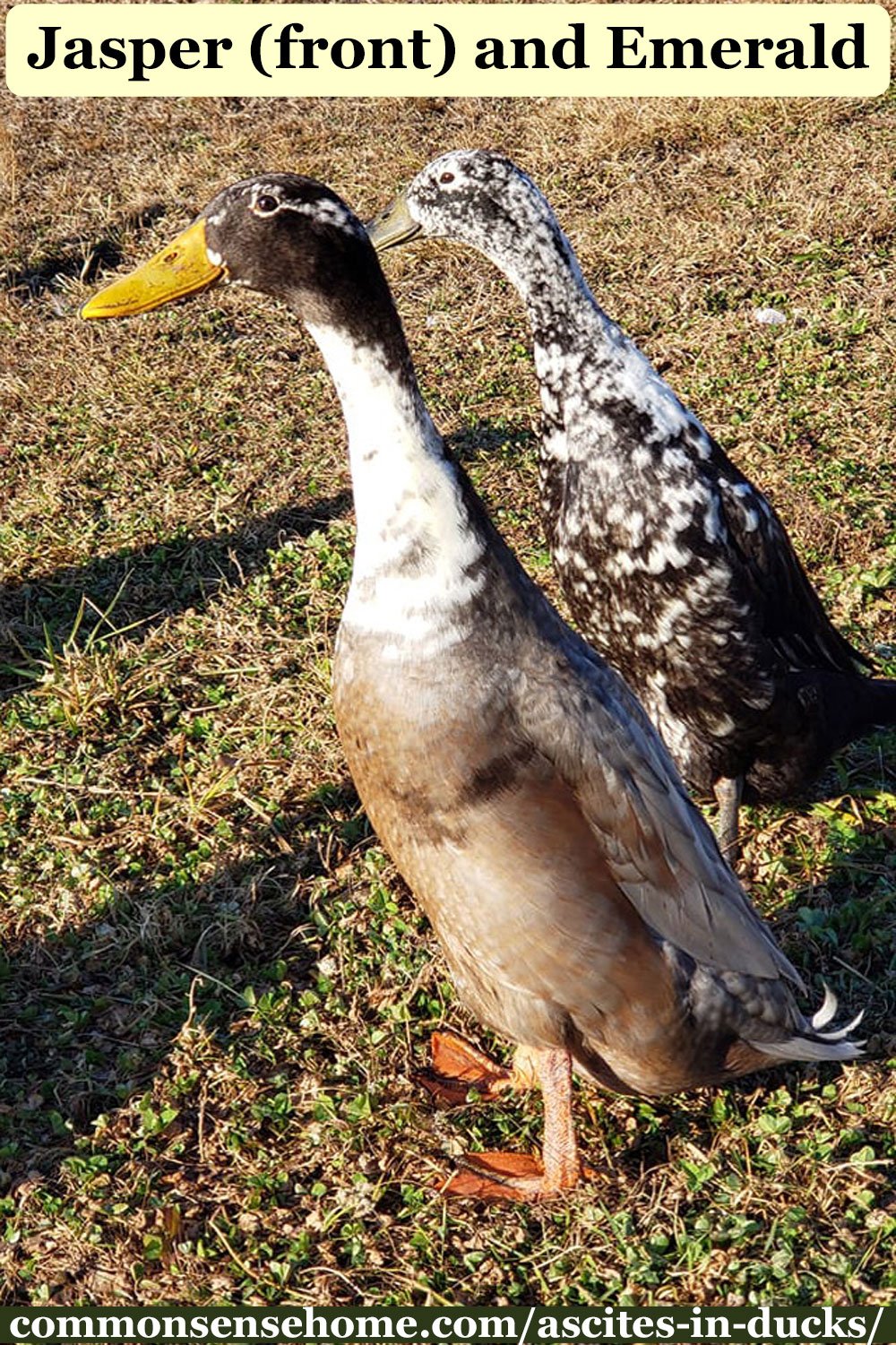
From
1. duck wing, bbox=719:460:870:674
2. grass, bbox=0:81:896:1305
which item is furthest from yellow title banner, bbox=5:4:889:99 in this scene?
duck wing, bbox=719:460:870:674

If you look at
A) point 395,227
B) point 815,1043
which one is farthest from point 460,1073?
point 395,227

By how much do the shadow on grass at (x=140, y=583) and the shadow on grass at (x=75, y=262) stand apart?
2.63 metres

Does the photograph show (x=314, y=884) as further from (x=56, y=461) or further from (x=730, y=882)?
(x=56, y=461)

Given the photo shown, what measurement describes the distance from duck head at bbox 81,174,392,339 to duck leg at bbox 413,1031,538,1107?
6.07 ft

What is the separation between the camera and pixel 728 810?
4.00 m

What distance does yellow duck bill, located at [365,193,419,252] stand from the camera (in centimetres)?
452

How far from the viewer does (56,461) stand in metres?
6.18

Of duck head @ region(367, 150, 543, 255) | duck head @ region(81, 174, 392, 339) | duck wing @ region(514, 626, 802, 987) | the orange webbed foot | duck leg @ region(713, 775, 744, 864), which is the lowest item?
the orange webbed foot

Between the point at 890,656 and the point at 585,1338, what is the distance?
252cm

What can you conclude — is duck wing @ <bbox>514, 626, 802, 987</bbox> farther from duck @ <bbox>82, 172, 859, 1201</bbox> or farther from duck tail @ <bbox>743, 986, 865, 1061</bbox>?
duck tail @ <bbox>743, 986, 865, 1061</bbox>

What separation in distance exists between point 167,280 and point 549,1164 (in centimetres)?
215

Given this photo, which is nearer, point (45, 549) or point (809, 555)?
point (809, 555)

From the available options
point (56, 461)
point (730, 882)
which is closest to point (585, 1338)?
point (730, 882)

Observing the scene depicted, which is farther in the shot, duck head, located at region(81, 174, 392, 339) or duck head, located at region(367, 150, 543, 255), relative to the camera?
duck head, located at region(367, 150, 543, 255)
